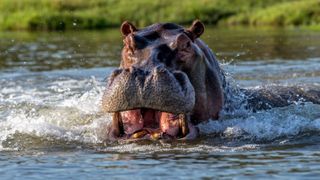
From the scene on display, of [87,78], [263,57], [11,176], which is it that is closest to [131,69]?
[11,176]

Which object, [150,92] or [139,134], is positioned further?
[139,134]

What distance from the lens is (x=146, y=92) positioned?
6.18 meters

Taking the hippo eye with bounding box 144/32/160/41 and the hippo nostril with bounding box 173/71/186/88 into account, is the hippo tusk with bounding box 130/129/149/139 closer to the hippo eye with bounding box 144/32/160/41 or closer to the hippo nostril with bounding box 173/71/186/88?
the hippo nostril with bounding box 173/71/186/88

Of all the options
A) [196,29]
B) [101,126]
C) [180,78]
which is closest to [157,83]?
[180,78]

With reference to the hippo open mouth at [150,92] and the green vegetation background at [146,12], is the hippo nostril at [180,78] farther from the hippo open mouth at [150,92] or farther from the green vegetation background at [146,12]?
the green vegetation background at [146,12]

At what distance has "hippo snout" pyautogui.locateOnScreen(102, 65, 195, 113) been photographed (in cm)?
618

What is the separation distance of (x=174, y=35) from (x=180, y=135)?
836 millimetres

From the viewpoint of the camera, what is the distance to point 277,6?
31.3 meters

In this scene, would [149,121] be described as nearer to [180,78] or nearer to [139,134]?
Result: [139,134]

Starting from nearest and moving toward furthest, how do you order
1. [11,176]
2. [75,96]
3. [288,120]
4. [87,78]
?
1. [11,176]
2. [288,120]
3. [75,96]
4. [87,78]

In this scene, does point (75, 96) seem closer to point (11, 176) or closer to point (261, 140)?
point (261, 140)

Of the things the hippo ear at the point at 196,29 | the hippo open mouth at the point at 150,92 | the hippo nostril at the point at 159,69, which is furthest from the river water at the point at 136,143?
the hippo ear at the point at 196,29

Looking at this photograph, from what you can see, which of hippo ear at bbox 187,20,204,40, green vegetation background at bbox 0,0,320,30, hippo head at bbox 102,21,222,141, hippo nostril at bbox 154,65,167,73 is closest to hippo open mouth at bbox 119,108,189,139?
hippo head at bbox 102,21,222,141

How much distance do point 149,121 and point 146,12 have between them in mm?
25910
